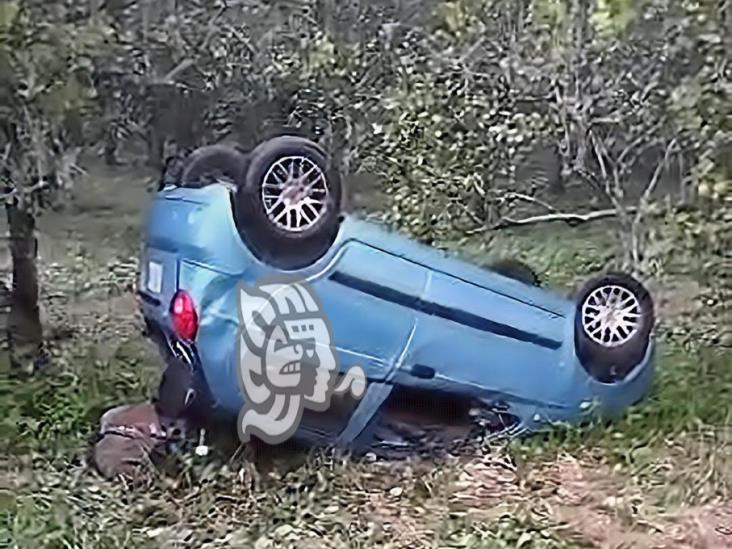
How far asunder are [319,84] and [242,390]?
1.16m

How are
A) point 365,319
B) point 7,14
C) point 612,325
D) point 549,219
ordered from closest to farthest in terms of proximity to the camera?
point 7,14, point 365,319, point 612,325, point 549,219

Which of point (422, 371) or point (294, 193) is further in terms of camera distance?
point (422, 371)

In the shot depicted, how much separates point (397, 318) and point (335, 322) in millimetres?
218

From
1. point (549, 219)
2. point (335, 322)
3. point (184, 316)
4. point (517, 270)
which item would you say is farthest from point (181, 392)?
point (549, 219)

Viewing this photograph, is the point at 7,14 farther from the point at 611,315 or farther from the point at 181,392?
the point at 611,315

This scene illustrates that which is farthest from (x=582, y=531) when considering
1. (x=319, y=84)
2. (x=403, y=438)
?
(x=319, y=84)

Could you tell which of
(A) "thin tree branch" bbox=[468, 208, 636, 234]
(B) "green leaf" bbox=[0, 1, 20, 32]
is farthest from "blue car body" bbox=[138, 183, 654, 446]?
(B) "green leaf" bbox=[0, 1, 20, 32]

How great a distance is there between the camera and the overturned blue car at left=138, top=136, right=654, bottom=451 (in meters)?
3.79

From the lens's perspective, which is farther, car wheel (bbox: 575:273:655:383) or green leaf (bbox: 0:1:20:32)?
car wheel (bbox: 575:273:655:383)

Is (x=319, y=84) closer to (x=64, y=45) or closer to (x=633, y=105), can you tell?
(x=64, y=45)

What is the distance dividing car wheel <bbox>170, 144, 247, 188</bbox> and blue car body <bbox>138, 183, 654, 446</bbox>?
0.06 metres

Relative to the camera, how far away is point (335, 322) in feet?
12.7

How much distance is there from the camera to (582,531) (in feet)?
12.0

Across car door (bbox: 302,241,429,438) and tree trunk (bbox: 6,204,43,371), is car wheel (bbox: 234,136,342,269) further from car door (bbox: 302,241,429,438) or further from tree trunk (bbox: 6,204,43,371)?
tree trunk (bbox: 6,204,43,371)
